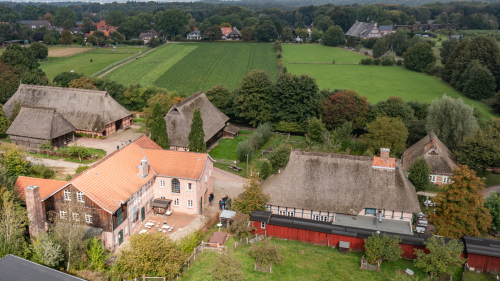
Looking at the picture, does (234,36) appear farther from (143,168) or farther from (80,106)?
(143,168)

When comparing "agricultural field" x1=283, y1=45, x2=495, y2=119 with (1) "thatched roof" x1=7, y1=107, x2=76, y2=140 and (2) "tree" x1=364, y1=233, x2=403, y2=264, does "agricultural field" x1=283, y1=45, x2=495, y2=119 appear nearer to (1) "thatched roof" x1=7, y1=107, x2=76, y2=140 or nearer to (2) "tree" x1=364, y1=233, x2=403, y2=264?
(2) "tree" x1=364, y1=233, x2=403, y2=264

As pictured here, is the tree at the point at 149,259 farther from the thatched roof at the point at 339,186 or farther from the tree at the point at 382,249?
the tree at the point at 382,249

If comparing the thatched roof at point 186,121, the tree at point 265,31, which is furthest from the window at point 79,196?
the tree at point 265,31

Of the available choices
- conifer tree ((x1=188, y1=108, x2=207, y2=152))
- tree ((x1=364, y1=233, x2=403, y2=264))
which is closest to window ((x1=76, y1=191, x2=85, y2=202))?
conifer tree ((x1=188, y1=108, x2=207, y2=152))

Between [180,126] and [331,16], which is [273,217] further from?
[331,16]

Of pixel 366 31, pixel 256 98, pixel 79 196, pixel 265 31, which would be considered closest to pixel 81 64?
pixel 256 98
